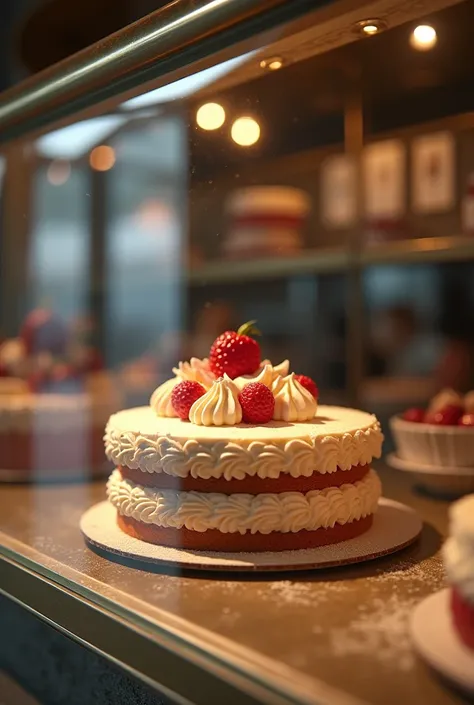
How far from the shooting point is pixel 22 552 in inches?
47.5

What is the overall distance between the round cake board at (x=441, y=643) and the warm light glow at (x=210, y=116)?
0.81 m

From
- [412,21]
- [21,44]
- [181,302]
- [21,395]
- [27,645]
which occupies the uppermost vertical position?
[21,44]

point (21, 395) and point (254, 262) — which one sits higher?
point (254, 262)

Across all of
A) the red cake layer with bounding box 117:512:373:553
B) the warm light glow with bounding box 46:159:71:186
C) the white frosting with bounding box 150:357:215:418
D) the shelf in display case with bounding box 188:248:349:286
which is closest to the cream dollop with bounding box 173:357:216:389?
the white frosting with bounding box 150:357:215:418

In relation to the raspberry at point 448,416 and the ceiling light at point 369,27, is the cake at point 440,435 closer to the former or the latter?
the raspberry at point 448,416

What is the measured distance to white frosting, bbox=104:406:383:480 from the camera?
3.76 feet

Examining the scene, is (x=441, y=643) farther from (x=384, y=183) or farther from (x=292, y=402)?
(x=384, y=183)

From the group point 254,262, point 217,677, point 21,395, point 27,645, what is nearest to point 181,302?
point 254,262

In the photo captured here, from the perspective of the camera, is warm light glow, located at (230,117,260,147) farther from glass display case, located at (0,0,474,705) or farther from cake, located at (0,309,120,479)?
cake, located at (0,309,120,479)

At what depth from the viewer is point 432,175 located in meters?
2.56

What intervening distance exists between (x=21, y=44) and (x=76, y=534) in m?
1.39

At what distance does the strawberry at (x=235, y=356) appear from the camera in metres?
1.33

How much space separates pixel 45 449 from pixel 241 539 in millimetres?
857

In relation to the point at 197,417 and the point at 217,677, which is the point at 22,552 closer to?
the point at 197,417
